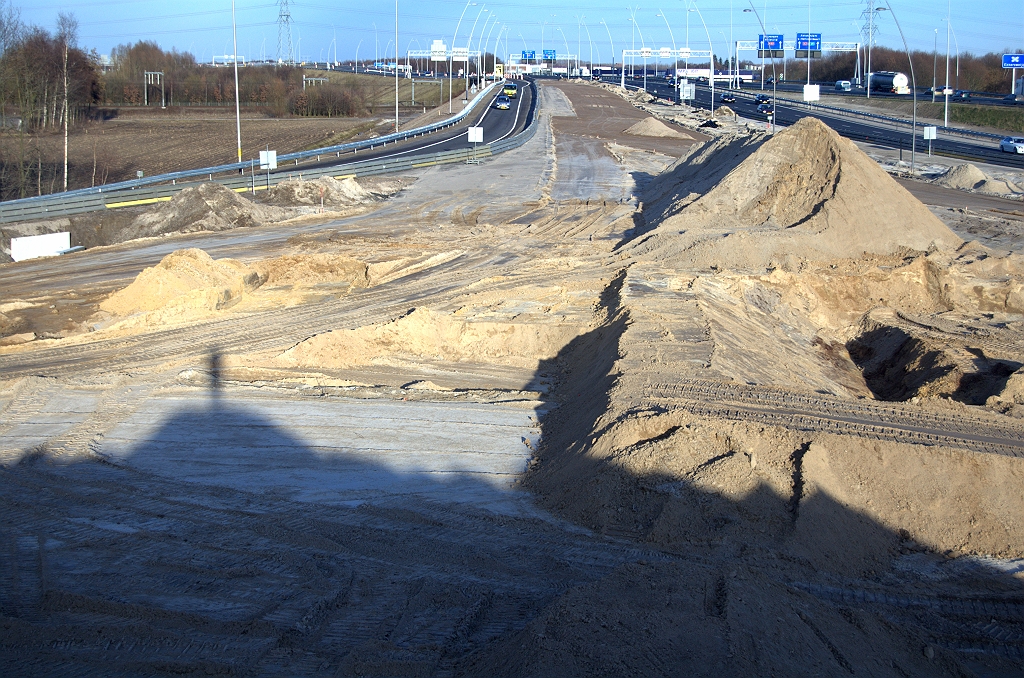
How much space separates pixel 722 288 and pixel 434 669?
10.8 m

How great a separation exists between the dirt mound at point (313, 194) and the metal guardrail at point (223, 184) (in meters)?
1.46

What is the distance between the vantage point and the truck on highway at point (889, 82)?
73750 millimetres

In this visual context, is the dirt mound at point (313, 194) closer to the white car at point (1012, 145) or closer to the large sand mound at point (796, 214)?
the large sand mound at point (796, 214)

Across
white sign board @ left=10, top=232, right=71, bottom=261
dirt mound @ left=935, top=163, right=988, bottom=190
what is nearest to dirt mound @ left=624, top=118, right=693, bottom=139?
dirt mound @ left=935, top=163, right=988, bottom=190

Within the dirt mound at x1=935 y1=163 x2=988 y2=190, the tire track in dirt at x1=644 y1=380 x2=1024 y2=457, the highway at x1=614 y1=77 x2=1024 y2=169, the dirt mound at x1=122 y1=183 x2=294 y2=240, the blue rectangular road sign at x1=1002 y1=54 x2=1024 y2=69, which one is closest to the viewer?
the tire track in dirt at x1=644 y1=380 x2=1024 y2=457

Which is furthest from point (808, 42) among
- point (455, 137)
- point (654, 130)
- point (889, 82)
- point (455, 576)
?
point (455, 576)

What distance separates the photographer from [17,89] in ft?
128

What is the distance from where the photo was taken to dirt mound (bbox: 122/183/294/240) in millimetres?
25094

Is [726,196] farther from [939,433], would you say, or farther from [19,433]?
[19,433]

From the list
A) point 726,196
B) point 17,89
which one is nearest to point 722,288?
point 726,196

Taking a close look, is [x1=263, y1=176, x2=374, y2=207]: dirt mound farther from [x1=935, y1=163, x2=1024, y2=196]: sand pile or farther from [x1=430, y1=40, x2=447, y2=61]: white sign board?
[x1=430, y1=40, x2=447, y2=61]: white sign board

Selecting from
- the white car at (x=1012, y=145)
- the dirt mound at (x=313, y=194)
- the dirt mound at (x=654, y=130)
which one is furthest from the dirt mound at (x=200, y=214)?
the white car at (x=1012, y=145)

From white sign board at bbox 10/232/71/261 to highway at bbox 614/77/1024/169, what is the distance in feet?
131

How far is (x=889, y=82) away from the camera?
2950 inches
